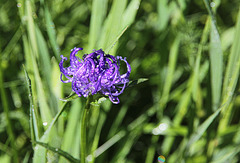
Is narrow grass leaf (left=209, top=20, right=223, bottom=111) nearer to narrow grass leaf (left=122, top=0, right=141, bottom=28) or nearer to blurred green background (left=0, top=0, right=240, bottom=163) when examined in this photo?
blurred green background (left=0, top=0, right=240, bottom=163)

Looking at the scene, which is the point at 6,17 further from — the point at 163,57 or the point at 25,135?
the point at 163,57

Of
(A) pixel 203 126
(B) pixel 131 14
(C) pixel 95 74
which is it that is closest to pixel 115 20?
(B) pixel 131 14

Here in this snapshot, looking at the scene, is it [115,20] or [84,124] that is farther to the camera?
[115,20]

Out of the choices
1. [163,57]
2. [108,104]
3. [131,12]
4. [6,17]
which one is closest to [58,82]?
[108,104]

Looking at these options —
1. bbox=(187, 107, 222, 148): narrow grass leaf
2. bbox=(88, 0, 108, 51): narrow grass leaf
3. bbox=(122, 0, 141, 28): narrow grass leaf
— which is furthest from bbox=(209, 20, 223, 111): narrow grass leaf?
bbox=(88, 0, 108, 51): narrow grass leaf

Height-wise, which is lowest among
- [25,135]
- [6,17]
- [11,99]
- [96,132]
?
[96,132]

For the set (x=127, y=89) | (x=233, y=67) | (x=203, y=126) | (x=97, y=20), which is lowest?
(x=203, y=126)

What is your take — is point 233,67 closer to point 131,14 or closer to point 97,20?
point 131,14

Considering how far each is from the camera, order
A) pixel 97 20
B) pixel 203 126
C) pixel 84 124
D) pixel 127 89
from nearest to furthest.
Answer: pixel 84 124 < pixel 203 126 < pixel 97 20 < pixel 127 89

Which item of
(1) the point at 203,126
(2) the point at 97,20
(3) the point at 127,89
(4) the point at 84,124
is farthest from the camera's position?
(3) the point at 127,89

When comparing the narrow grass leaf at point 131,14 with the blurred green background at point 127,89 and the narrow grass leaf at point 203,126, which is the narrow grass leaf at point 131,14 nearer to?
the blurred green background at point 127,89
